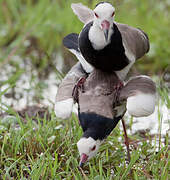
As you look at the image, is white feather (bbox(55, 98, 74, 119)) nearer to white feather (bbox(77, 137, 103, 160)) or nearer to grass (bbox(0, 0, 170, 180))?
white feather (bbox(77, 137, 103, 160))

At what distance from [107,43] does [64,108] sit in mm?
387

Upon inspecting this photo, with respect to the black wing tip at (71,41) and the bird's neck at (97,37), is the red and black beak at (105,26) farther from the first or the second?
the black wing tip at (71,41)

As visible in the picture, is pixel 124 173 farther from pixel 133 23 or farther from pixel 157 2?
pixel 157 2

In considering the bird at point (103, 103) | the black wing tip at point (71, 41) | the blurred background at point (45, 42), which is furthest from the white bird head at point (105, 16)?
the blurred background at point (45, 42)

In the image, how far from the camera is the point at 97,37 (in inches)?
85.7

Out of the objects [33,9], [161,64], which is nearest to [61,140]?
[161,64]

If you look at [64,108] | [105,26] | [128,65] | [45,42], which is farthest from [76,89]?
[45,42]

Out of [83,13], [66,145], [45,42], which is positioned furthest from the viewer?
[45,42]

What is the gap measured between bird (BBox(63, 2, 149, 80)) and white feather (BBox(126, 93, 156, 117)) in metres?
0.19

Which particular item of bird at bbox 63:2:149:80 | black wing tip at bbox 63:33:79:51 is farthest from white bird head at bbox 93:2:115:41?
black wing tip at bbox 63:33:79:51

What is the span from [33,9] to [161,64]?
1.60 metres

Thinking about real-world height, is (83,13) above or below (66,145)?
above

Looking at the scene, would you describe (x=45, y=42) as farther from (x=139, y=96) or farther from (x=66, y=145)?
(x=139, y=96)

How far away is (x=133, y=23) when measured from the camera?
169 inches
